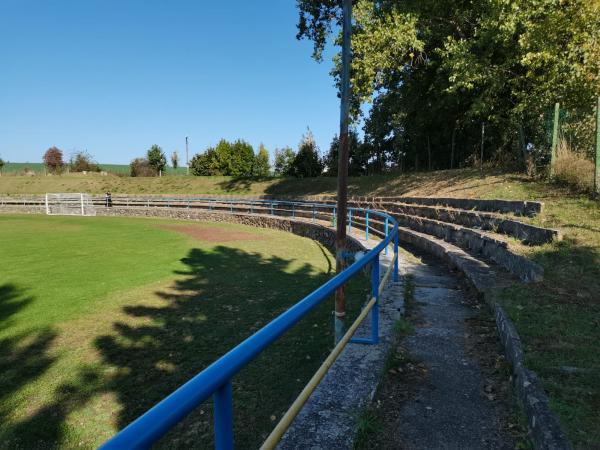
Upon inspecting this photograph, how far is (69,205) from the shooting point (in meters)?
33.3

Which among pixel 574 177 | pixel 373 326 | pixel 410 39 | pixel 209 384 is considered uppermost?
pixel 410 39

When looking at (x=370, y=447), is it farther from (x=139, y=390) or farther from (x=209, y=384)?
(x=139, y=390)

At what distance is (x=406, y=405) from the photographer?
303 centimetres

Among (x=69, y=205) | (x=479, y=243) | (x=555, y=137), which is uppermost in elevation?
(x=555, y=137)

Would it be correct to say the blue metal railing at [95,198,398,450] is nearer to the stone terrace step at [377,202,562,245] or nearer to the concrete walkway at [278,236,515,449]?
the concrete walkway at [278,236,515,449]

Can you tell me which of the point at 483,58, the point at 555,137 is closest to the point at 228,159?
the point at 483,58

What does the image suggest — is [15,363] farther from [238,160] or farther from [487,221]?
[238,160]

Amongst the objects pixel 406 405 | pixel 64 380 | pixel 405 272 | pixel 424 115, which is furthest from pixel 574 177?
pixel 424 115

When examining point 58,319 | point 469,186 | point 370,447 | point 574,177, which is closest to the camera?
point 370,447

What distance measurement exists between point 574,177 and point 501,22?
5.73 meters

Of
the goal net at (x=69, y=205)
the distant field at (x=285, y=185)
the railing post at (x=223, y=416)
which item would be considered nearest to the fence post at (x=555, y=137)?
the distant field at (x=285, y=185)

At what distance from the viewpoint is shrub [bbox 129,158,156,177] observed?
53.0 m

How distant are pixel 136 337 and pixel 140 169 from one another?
171ft

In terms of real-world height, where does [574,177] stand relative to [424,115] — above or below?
below
